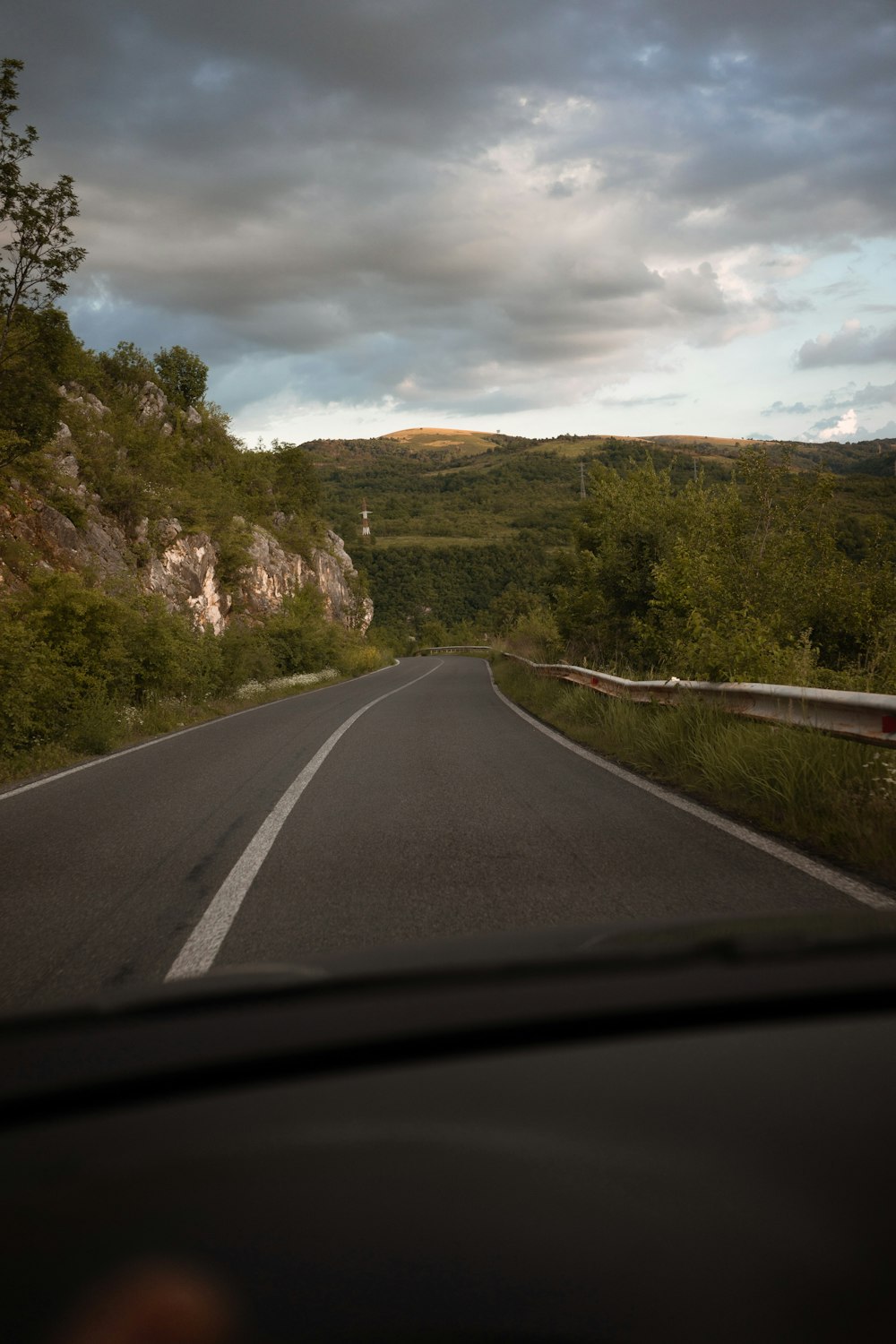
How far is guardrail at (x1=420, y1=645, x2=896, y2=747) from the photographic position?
5.71 m

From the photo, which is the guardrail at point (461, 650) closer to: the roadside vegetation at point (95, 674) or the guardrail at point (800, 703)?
the roadside vegetation at point (95, 674)

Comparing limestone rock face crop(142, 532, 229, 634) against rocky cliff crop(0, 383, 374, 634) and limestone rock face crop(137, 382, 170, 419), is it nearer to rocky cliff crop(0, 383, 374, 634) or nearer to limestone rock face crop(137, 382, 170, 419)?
rocky cliff crop(0, 383, 374, 634)

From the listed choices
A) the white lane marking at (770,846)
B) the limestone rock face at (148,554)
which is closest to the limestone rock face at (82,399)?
the limestone rock face at (148,554)

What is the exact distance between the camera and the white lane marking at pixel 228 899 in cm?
392

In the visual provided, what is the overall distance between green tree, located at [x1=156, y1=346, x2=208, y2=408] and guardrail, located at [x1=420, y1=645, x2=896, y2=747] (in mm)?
49224

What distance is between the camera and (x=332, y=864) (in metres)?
5.66

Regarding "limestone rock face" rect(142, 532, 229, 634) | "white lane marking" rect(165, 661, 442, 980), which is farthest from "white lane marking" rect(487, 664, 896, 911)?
"limestone rock face" rect(142, 532, 229, 634)

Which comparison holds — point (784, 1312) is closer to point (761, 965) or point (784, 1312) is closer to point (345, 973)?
point (761, 965)

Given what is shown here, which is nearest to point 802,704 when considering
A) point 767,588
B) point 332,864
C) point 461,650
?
point 332,864

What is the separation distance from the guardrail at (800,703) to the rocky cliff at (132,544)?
543 inches

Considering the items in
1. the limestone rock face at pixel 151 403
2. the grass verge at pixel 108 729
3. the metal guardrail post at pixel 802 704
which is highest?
the limestone rock face at pixel 151 403

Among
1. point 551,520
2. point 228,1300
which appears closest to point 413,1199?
point 228,1300

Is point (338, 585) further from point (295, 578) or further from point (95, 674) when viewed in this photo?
point (95, 674)

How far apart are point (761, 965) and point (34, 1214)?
1.09 metres
